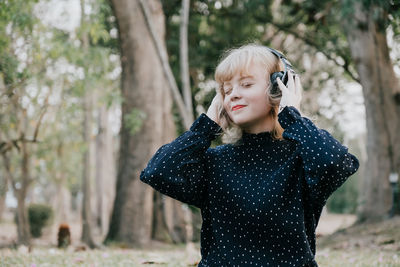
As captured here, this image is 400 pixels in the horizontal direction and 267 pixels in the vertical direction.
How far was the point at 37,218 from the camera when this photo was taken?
1591 centimetres

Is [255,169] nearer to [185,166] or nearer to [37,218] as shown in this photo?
[185,166]

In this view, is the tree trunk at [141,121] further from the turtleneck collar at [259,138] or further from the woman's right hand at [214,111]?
the turtleneck collar at [259,138]

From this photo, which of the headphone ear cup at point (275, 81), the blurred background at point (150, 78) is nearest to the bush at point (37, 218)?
the blurred background at point (150, 78)

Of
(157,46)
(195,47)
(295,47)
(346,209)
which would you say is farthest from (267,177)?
(346,209)

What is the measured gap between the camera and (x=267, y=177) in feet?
7.61

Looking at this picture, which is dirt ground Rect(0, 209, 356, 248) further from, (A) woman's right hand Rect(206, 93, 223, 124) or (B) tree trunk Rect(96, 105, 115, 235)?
(A) woman's right hand Rect(206, 93, 223, 124)

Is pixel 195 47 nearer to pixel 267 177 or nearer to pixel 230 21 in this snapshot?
pixel 230 21

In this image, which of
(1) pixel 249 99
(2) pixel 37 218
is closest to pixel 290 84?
(1) pixel 249 99

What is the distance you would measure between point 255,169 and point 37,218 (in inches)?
587

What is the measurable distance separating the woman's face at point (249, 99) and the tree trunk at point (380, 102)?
758 cm

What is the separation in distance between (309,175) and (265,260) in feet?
1.48

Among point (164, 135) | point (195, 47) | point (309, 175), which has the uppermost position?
point (195, 47)

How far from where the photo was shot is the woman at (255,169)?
2217mm

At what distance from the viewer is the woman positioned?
2.22 metres
